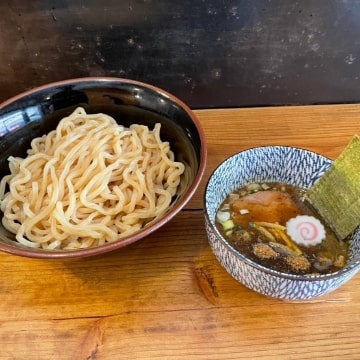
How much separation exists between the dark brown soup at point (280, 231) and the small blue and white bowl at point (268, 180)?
0.02 m

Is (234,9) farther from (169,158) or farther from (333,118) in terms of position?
(169,158)

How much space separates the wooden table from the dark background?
68cm

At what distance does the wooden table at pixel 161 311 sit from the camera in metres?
0.80

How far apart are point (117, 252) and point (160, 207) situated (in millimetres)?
129

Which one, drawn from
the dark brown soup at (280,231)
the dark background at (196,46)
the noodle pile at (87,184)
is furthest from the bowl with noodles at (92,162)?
the dark background at (196,46)

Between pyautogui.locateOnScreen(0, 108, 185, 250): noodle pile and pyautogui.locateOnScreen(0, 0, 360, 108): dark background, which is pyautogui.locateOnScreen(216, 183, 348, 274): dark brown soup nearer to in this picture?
pyautogui.locateOnScreen(0, 108, 185, 250): noodle pile

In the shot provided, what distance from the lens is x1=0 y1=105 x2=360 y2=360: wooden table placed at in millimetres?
802

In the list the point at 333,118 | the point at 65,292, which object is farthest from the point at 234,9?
the point at 65,292

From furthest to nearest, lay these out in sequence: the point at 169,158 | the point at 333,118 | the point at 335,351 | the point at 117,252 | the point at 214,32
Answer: the point at 214,32 → the point at 333,118 → the point at 169,158 → the point at 117,252 → the point at 335,351

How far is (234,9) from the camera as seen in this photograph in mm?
1390

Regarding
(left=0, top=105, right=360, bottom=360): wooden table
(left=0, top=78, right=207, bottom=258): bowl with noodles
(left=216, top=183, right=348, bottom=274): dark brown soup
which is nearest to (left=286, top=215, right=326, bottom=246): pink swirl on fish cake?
(left=216, top=183, right=348, bottom=274): dark brown soup

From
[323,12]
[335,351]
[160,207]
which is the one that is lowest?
[335,351]

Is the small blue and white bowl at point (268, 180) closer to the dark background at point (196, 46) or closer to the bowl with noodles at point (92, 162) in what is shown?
the bowl with noodles at point (92, 162)

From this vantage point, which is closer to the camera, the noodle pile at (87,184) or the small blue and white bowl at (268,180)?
the small blue and white bowl at (268,180)
